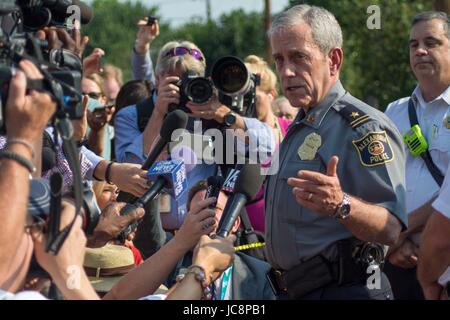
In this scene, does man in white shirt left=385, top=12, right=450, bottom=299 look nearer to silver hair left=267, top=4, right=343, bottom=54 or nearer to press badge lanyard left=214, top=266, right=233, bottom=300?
press badge lanyard left=214, top=266, right=233, bottom=300

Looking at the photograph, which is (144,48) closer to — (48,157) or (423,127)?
(423,127)

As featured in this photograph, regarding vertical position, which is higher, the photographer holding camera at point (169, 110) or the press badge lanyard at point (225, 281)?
the photographer holding camera at point (169, 110)

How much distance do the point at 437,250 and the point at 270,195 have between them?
2.34 ft

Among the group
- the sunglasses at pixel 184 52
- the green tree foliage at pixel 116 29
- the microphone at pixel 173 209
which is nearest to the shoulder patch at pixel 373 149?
the microphone at pixel 173 209

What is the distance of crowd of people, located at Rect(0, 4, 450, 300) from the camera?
2.81 m

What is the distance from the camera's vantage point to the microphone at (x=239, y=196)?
3314 mm

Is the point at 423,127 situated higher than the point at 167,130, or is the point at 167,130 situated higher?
the point at 167,130

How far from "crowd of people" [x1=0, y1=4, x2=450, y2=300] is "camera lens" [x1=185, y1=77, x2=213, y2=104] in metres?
0.03

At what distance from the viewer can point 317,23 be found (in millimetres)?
3850

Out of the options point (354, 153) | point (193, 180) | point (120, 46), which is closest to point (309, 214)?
point (354, 153)

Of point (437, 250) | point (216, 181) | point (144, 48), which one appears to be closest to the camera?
point (437, 250)

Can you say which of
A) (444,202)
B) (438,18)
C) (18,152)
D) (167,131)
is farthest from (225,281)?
(438,18)

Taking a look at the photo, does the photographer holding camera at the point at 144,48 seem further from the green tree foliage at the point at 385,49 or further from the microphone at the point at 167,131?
the green tree foliage at the point at 385,49
